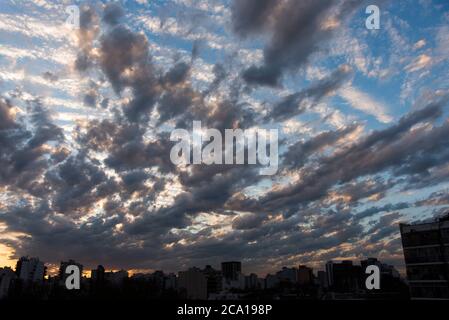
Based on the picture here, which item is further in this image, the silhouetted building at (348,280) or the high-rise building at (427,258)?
the silhouetted building at (348,280)

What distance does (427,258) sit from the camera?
228ft

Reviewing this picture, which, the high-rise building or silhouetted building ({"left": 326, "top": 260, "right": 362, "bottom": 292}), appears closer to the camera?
the high-rise building

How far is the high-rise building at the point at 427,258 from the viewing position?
6738 centimetres

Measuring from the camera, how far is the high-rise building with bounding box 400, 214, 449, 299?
6738cm

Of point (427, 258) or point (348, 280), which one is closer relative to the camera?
point (427, 258)
